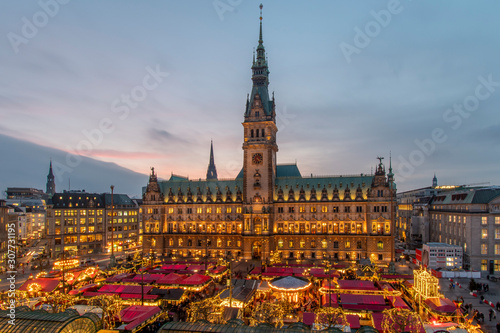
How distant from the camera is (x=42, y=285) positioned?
54219 mm

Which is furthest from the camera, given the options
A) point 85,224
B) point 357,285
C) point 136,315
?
point 85,224

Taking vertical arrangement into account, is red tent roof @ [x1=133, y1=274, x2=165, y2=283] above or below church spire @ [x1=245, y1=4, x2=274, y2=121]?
below

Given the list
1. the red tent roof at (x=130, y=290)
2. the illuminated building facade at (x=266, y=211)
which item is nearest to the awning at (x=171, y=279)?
the red tent roof at (x=130, y=290)

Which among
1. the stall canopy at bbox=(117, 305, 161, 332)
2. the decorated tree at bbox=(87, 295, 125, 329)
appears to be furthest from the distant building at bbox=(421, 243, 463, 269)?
the decorated tree at bbox=(87, 295, 125, 329)

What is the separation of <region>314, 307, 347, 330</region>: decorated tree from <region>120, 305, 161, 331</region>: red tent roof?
2074 centimetres

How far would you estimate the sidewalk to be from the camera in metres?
46.6

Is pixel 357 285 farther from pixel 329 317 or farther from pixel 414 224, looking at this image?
pixel 414 224

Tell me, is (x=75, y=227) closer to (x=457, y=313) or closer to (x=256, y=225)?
(x=256, y=225)

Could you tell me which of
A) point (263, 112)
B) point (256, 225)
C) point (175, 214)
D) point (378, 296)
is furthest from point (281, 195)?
point (378, 296)

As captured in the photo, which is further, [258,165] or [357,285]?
[258,165]

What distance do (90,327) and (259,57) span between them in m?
94.7

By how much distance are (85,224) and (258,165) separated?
217 feet

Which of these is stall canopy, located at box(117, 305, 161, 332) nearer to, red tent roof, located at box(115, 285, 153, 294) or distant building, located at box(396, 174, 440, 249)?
red tent roof, located at box(115, 285, 153, 294)

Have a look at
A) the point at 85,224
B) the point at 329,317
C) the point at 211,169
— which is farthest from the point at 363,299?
the point at 211,169
